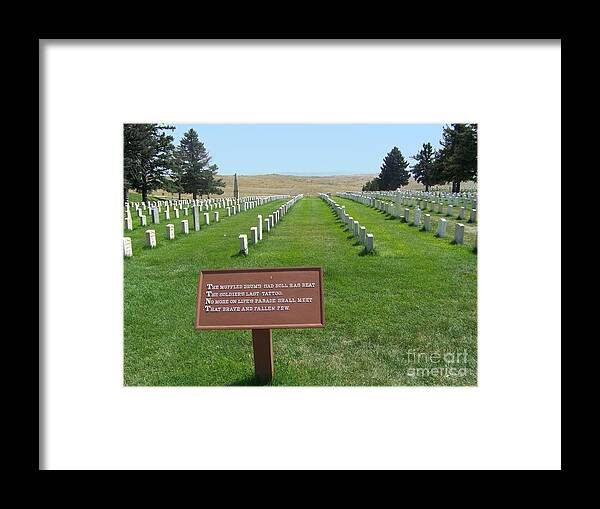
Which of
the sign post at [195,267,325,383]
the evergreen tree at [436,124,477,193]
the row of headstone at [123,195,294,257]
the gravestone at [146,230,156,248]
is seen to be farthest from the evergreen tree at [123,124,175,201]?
the sign post at [195,267,325,383]

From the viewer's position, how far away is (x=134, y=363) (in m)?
5.49

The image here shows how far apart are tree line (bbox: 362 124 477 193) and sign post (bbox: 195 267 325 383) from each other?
5.92 metres

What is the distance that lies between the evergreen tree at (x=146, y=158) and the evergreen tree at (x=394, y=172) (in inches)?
701

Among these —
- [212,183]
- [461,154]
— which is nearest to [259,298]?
[461,154]

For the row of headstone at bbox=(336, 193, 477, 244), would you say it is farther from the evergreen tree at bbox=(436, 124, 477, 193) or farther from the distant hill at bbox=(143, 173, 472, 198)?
the distant hill at bbox=(143, 173, 472, 198)

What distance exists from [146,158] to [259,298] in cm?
1905

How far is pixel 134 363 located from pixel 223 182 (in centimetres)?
2891

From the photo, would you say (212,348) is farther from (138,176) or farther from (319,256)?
(138,176)

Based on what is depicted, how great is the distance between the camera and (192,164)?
1079 inches

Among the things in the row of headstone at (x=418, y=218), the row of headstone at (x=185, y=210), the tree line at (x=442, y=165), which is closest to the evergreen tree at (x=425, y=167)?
the tree line at (x=442, y=165)

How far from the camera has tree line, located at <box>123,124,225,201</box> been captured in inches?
801

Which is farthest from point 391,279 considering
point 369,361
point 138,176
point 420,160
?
point 420,160
